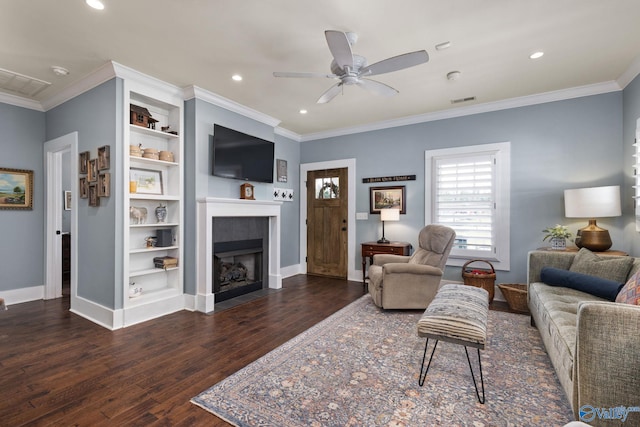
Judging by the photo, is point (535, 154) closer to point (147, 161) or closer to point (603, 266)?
point (603, 266)

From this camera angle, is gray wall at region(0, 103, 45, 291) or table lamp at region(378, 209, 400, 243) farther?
table lamp at region(378, 209, 400, 243)

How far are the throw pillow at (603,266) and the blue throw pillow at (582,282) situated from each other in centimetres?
13

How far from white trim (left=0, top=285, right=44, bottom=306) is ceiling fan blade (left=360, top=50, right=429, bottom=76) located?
5035mm

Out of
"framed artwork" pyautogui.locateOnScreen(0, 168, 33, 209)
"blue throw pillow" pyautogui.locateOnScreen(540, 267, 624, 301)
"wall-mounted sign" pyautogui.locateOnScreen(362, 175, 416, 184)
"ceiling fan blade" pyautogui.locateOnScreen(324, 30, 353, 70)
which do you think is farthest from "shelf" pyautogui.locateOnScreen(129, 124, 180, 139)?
"blue throw pillow" pyautogui.locateOnScreen(540, 267, 624, 301)

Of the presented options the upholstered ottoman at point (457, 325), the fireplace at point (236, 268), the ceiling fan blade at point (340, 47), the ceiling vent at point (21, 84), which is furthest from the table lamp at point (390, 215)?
the ceiling vent at point (21, 84)

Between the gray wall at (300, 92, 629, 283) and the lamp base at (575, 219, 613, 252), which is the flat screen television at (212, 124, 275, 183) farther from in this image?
the lamp base at (575, 219, 613, 252)

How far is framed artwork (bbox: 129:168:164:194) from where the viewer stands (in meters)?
3.54

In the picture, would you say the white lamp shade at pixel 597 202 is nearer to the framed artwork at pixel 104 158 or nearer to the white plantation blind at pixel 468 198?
the white plantation blind at pixel 468 198

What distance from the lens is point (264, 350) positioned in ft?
8.64

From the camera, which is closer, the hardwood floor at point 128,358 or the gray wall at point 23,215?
the hardwood floor at point 128,358

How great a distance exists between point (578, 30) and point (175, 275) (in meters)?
4.83

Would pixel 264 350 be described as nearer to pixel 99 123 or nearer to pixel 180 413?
pixel 180 413

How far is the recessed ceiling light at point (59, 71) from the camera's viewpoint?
3.11 meters

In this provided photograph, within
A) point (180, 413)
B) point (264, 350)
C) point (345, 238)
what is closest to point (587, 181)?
point (345, 238)
